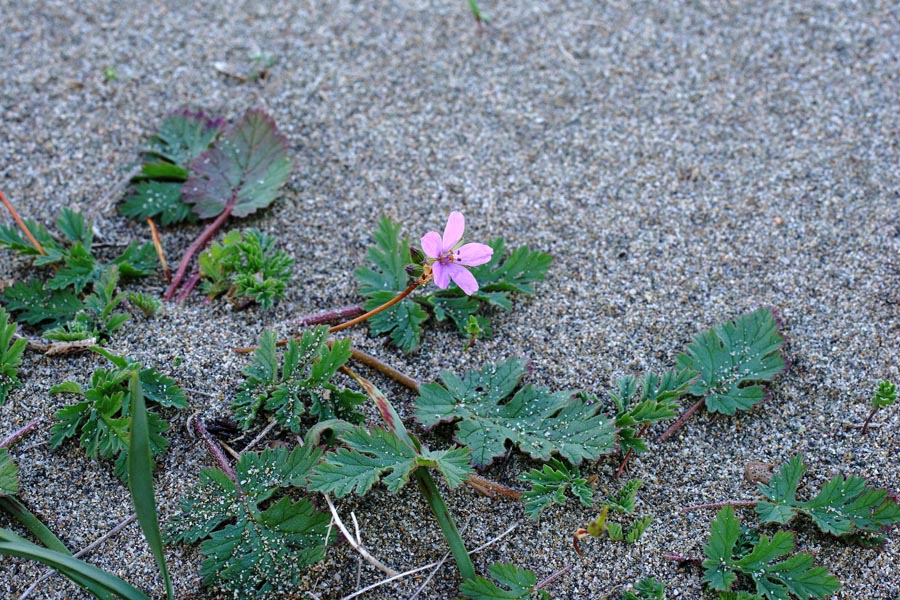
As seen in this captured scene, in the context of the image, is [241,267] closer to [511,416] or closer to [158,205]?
[158,205]

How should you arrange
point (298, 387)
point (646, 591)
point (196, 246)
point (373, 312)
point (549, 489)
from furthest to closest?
point (196, 246), point (373, 312), point (298, 387), point (549, 489), point (646, 591)

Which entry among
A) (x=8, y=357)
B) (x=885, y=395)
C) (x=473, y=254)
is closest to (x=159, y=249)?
(x=8, y=357)

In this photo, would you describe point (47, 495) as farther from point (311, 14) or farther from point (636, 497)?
point (311, 14)

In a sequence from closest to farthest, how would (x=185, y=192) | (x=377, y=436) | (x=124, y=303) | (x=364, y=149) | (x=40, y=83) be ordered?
(x=377, y=436), (x=124, y=303), (x=185, y=192), (x=364, y=149), (x=40, y=83)

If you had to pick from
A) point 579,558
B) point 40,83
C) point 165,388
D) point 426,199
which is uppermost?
point 40,83

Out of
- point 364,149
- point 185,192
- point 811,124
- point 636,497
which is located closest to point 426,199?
point 364,149

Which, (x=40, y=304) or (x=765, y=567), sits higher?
(x=40, y=304)
